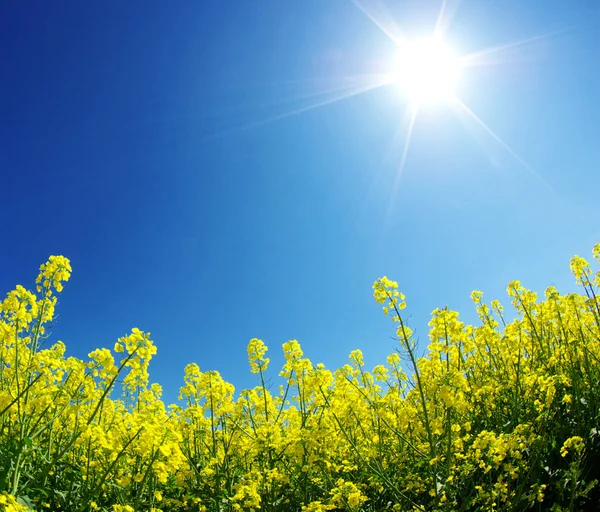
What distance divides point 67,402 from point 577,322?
744 cm

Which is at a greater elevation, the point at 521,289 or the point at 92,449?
the point at 521,289

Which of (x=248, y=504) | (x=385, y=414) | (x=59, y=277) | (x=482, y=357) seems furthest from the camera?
(x=482, y=357)

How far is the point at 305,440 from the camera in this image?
162 inches

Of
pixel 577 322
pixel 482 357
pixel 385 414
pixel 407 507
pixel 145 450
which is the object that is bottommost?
pixel 407 507

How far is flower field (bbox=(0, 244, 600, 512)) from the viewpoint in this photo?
11.9 feet

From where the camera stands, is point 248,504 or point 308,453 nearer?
point 248,504

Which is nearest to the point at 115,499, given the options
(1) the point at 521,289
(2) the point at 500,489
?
(2) the point at 500,489

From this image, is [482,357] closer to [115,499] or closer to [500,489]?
[500,489]

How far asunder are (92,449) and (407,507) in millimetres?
3656

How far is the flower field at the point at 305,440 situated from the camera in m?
3.63

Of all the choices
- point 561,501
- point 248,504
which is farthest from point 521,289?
point 248,504

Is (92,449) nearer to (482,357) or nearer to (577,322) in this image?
(482,357)

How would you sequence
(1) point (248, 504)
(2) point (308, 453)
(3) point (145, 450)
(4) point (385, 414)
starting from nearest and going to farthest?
1. (3) point (145, 450)
2. (1) point (248, 504)
3. (2) point (308, 453)
4. (4) point (385, 414)

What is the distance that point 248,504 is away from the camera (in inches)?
145
